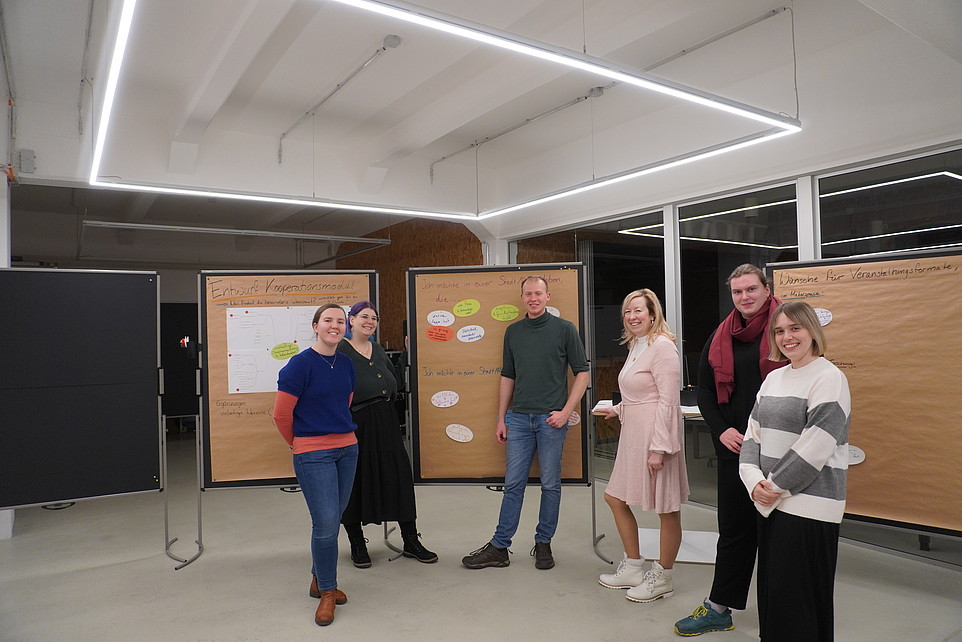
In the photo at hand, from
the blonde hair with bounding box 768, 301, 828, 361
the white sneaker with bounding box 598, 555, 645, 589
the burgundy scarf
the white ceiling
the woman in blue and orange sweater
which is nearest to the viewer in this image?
the blonde hair with bounding box 768, 301, 828, 361

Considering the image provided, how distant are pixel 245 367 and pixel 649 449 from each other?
2475mm

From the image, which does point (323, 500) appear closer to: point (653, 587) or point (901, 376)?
point (653, 587)

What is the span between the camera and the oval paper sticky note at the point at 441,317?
4129 millimetres

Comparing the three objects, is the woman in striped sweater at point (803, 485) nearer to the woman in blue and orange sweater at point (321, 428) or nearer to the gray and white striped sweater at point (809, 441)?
the gray and white striped sweater at point (809, 441)

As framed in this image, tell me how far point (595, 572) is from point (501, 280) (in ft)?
6.01

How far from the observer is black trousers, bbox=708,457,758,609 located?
9.16 feet

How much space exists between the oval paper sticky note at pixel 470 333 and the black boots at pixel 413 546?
1178 mm

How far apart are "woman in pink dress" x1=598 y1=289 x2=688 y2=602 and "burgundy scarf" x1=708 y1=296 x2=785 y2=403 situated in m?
0.30

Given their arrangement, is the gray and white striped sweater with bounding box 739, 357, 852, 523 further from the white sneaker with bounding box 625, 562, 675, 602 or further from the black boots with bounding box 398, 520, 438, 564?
the black boots with bounding box 398, 520, 438, 564

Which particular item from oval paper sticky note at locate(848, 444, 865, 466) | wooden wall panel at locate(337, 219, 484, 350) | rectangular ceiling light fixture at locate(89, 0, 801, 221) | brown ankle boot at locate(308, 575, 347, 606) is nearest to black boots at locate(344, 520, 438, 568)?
brown ankle boot at locate(308, 575, 347, 606)

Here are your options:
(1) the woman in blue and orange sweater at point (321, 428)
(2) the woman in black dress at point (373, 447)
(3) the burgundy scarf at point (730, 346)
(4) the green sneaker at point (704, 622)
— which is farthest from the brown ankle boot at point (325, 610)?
(3) the burgundy scarf at point (730, 346)

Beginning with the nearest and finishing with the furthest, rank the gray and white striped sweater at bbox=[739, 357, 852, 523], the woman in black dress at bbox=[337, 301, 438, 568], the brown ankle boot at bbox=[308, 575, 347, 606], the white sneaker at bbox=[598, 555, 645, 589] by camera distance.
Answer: the gray and white striped sweater at bbox=[739, 357, 852, 523] < the brown ankle boot at bbox=[308, 575, 347, 606] < the white sneaker at bbox=[598, 555, 645, 589] < the woman in black dress at bbox=[337, 301, 438, 568]

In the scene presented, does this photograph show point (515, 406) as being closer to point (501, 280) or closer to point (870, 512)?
point (501, 280)

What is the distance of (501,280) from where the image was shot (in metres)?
4.09
